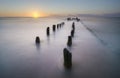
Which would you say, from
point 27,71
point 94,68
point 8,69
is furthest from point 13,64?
point 94,68

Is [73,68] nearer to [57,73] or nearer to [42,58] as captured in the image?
[57,73]

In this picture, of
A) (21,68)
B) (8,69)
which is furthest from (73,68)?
(8,69)

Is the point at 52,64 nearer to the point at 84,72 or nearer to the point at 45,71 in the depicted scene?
the point at 45,71

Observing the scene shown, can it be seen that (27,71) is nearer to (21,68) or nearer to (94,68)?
(21,68)

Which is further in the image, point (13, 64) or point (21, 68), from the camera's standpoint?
point (13, 64)

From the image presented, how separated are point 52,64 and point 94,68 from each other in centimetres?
215

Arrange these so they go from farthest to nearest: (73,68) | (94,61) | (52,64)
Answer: (94,61)
(52,64)
(73,68)

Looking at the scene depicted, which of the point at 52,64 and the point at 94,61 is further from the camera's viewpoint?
the point at 94,61


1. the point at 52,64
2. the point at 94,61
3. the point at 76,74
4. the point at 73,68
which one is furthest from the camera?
the point at 94,61

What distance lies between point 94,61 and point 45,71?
9.82 ft

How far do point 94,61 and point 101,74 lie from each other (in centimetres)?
161

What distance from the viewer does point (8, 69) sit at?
6.68m

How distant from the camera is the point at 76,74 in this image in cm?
624

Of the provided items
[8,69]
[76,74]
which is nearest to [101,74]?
[76,74]
